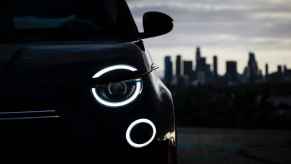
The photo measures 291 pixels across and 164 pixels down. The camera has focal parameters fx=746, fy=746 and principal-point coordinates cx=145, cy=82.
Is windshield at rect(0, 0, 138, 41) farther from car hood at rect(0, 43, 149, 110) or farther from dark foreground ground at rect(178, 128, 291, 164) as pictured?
dark foreground ground at rect(178, 128, 291, 164)

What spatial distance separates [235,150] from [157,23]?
5.87m

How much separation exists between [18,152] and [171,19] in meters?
1.54

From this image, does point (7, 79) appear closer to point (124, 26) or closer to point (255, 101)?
point (124, 26)

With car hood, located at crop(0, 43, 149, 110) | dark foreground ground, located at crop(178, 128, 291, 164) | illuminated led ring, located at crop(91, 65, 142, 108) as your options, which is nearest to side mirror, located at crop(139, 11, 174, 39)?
car hood, located at crop(0, 43, 149, 110)

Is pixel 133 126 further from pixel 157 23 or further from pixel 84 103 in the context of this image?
pixel 157 23

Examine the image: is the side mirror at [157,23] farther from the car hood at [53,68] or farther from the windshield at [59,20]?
the car hood at [53,68]

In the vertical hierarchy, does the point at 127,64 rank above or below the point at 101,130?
above

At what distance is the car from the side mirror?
62cm

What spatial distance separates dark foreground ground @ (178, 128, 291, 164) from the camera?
320 inches

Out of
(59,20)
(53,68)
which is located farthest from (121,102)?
(59,20)

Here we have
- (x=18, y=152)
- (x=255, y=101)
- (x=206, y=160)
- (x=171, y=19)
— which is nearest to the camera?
(x=18, y=152)

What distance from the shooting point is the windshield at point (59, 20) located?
11.2ft

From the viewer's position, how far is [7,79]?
2.73m

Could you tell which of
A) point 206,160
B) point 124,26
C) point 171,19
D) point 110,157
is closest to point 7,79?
point 110,157
